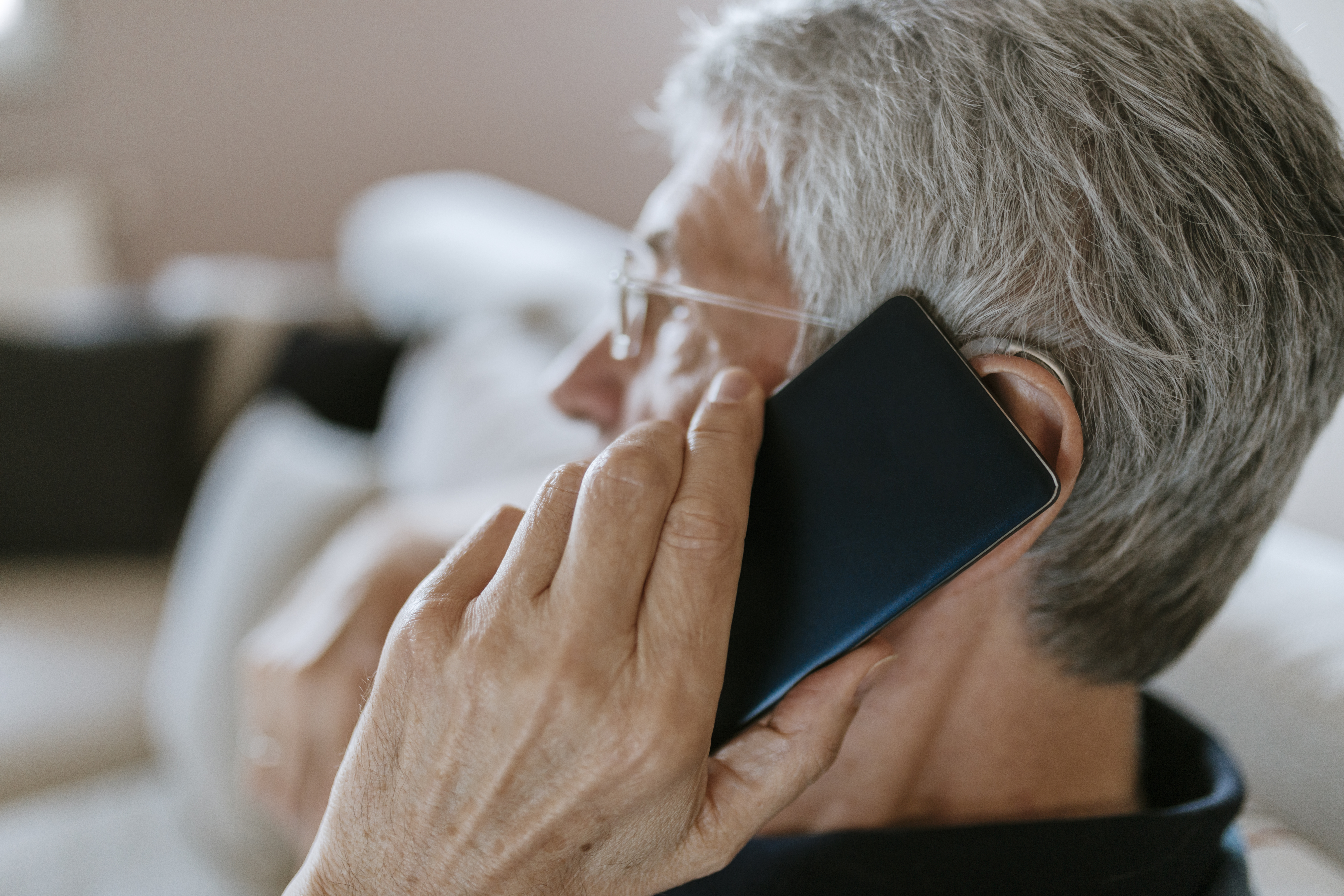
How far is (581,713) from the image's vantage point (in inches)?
23.5

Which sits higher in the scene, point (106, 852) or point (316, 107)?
point (316, 107)

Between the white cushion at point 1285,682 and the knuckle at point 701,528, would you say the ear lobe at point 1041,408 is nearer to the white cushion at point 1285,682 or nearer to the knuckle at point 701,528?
the knuckle at point 701,528

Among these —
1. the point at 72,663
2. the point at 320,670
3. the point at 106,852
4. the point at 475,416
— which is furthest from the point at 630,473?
the point at 72,663

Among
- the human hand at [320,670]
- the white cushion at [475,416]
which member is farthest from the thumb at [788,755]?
the white cushion at [475,416]

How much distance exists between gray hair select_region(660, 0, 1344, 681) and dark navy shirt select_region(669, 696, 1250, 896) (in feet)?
0.65

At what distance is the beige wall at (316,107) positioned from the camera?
12.3 feet

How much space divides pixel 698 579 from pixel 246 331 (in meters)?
2.25

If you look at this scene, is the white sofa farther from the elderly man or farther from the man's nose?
the man's nose

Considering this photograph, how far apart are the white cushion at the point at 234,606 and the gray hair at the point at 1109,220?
118 cm

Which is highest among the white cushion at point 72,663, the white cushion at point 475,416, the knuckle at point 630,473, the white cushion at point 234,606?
the knuckle at point 630,473

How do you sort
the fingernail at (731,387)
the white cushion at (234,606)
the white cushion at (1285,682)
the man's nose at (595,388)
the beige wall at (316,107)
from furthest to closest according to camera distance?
the beige wall at (316,107), the white cushion at (234,606), the man's nose at (595,388), the white cushion at (1285,682), the fingernail at (731,387)

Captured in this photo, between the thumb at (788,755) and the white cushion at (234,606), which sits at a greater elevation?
the thumb at (788,755)

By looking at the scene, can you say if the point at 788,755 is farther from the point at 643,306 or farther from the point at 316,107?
the point at 316,107

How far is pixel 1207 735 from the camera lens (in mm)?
892
